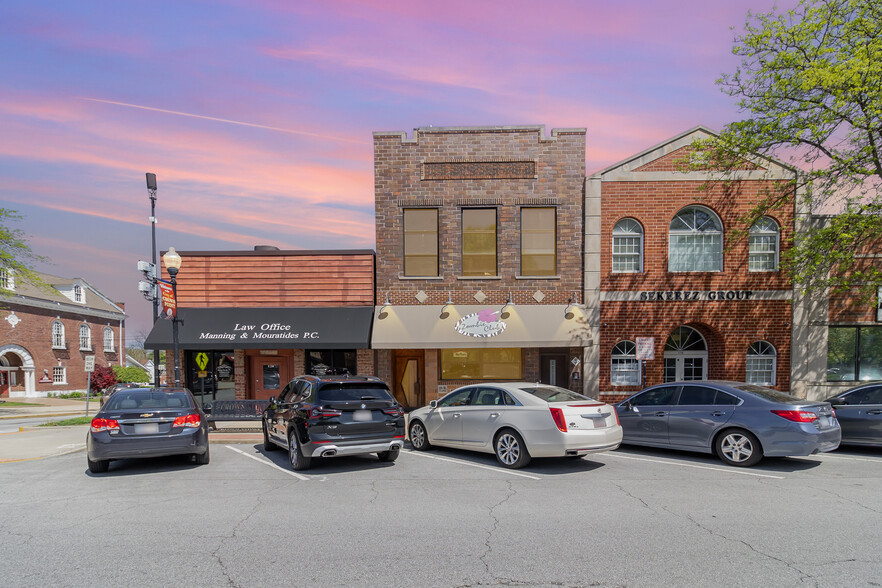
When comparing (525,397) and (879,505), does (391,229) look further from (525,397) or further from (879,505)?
(879,505)

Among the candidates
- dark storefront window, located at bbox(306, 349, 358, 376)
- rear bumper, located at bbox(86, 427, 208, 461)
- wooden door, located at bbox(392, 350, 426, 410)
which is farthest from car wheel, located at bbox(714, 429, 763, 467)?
dark storefront window, located at bbox(306, 349, 358, 376)

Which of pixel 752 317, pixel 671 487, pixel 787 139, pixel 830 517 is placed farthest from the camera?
pixel 752 317

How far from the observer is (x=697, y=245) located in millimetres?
16016

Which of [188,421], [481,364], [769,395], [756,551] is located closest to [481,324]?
[481,364]

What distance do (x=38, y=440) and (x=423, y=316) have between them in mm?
10280

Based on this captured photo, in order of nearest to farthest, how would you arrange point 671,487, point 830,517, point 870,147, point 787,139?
point 830,517
point 671,487
point 870,147
point 787,139

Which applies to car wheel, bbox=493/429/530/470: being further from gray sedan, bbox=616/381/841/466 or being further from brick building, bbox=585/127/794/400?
brick building, bbox=585/127/794/400

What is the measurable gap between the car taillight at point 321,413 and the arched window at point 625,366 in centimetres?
1054

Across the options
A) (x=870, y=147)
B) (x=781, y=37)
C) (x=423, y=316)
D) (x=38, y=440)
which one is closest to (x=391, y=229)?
(x=423, y=316)

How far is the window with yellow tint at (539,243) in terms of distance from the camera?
53.3 ft

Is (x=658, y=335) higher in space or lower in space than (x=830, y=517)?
higher

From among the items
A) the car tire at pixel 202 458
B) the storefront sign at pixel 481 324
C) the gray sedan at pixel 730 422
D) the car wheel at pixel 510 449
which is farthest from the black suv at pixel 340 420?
the storefront sign at pixel 481 324

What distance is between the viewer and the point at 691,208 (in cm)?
1603

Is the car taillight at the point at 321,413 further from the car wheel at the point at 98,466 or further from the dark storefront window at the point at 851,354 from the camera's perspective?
the dark storefront window at the point at 851,354
